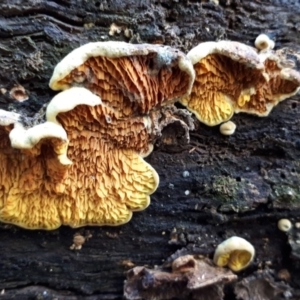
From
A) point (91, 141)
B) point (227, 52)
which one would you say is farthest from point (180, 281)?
point (227, 52)

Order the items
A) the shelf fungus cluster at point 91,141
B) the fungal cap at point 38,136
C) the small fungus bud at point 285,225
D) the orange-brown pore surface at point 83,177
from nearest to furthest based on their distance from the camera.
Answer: the fungal cap at point 38,136, the shelf fungus cluster at point 91,141, the orange-brown pore surface at point 83,177, the small fungus bud at point 285,225

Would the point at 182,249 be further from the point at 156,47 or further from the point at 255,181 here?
the point at 156,47

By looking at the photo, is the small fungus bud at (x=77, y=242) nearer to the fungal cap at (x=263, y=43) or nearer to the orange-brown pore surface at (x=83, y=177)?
the orange-brown pore surface at (x=83, y=177)

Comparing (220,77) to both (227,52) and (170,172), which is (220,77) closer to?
(227,52)

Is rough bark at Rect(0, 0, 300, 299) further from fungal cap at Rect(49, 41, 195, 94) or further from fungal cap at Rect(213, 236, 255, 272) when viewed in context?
fungal cap at Rect(49, 41, 195, 94)

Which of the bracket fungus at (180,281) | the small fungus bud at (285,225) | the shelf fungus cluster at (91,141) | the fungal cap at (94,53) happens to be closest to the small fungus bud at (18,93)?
the shelf fungus cluster at (91,141)

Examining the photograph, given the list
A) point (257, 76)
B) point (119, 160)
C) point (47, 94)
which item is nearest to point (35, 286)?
point (119, 160)

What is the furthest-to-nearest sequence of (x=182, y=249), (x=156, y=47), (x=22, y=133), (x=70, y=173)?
(x=182, y=249)
(x=70, y=173)
(x=156, y=47)
(x=22, y=133)
